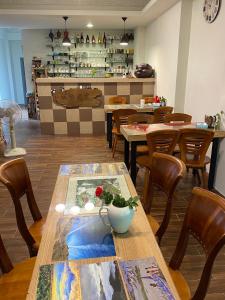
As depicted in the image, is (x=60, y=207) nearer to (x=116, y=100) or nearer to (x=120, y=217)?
(x=120, y=217)

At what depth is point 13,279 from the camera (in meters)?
1.31

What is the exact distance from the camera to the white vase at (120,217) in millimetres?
1130

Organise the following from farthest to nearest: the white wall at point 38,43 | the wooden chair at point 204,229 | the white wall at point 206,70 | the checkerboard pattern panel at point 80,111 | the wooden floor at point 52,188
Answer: the white wall at point 38,43 < the checkerboard pattern panel at point 80,111 < the white wall at point 206,70 < the wooden floor at point 52,188 < the wooden chair at point 204,229

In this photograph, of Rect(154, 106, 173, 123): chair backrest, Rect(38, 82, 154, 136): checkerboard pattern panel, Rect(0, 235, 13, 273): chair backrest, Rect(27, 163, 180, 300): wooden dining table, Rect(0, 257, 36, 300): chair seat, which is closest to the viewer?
Rect(27, 163, 180, 300): wooden dining table

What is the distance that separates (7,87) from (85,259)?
10124 mm

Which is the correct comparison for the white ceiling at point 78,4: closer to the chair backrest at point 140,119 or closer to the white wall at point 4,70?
the chair backrest at point 140,119

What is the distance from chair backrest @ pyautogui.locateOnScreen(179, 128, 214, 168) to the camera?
110 inches

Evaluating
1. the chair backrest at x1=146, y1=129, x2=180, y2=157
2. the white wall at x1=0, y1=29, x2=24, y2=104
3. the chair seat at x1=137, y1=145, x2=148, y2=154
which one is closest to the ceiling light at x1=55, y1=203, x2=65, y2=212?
the chair backrest at x1=146, y1=129, x2=180, y2=157

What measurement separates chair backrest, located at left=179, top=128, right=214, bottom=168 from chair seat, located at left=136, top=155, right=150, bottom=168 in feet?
1.33

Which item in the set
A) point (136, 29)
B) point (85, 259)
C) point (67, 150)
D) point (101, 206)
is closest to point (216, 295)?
point (101, 206)

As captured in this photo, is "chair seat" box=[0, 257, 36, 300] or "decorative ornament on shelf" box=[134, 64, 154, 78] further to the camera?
"decorative ornament on shelf" box=[134, 64, 154, 78]

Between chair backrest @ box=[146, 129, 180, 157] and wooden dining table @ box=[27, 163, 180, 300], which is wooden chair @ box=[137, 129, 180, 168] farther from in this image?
wooden dining table @ box=[27, 163, 180, 300]

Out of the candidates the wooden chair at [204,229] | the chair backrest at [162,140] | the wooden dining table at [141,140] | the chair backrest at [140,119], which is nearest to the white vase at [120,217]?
the wooden chair at [204,229]

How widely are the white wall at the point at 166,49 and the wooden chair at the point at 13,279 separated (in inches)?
160
